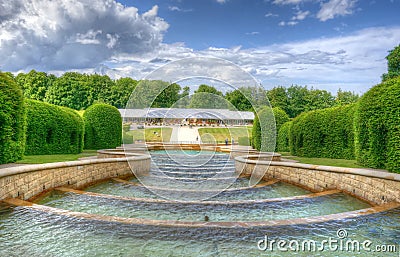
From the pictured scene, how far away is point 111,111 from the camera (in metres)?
23.3

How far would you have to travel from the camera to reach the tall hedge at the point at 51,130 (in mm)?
15203

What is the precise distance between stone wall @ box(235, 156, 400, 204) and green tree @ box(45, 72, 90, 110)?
63.6m

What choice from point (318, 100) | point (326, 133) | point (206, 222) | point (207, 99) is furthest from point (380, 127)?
point (318, 100)

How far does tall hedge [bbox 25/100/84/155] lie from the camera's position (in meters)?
15.2

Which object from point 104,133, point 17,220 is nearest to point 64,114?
point 104,133

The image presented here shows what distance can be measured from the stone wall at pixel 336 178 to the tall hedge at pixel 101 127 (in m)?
13.2

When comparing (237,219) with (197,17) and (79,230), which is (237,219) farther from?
(197,17)

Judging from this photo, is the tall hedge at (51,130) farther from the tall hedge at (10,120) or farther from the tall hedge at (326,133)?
the tall hedge at (326,133)

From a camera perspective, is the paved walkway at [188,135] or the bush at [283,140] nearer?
the bush at [283,140]

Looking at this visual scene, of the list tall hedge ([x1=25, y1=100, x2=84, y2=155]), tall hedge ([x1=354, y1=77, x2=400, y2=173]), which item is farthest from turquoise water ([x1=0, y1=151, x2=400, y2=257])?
tall hedge ([x1=25, y1=100, x2=84, y2=155])

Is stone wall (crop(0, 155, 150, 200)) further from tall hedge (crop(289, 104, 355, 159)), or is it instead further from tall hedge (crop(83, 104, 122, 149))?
tall hedge (crop(83, 104, 122, 149))

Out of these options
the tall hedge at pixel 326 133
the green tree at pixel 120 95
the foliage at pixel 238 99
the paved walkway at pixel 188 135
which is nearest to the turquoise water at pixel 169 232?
the foliage at pixel 238 99

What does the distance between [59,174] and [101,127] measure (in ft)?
46.6

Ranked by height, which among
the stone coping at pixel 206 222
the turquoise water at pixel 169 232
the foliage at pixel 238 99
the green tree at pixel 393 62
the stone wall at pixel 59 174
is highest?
the green tree at pixel 393 62
